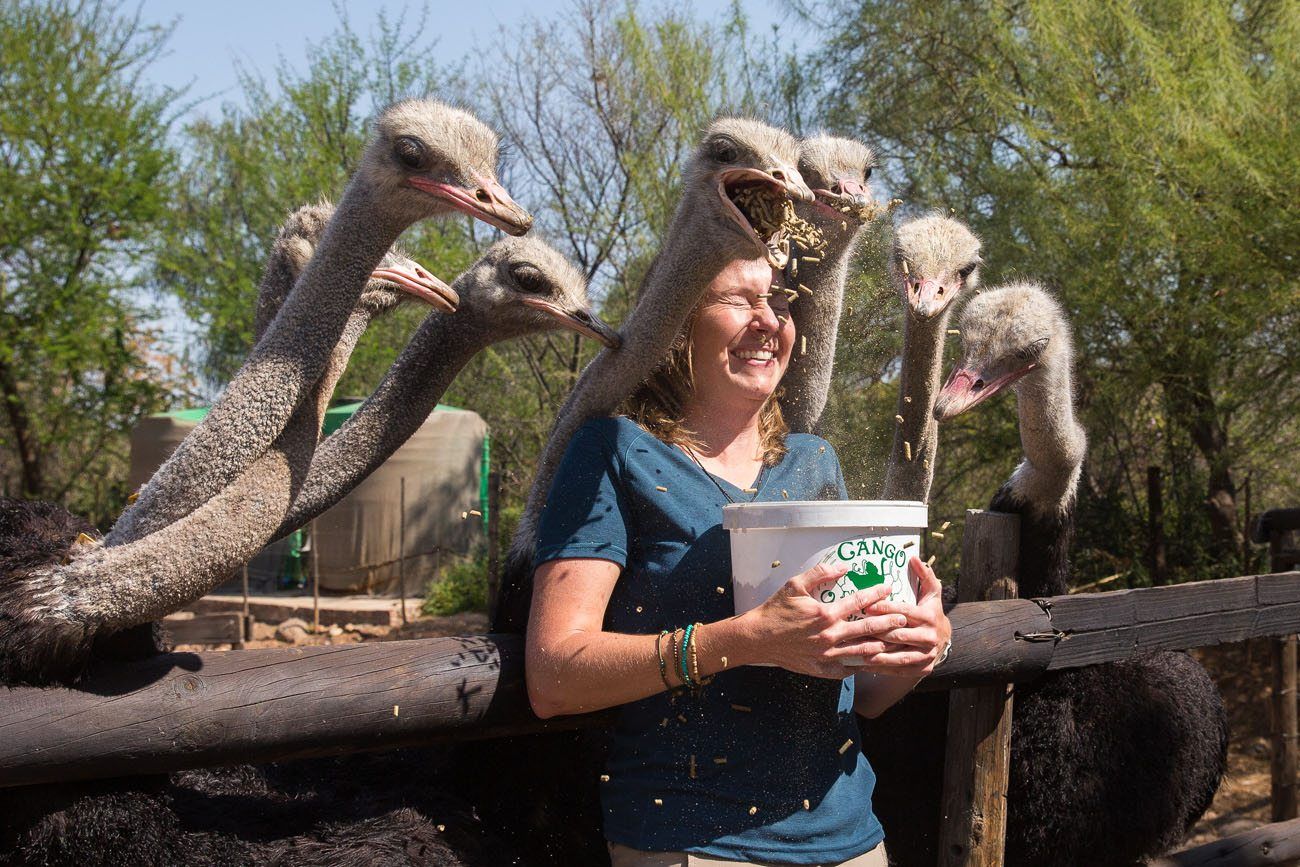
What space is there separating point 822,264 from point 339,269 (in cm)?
111

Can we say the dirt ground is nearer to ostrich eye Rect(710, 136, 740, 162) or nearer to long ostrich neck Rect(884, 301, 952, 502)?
long ostrich neck Rect(884, 301, 952, 502)

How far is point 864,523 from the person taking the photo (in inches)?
69.5

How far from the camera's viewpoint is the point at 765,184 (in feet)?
7.75

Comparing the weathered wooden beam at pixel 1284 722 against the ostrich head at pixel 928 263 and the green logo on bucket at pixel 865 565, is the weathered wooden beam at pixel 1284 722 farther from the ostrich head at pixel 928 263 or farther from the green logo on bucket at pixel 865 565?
the green logo on bucket at pixel 865 565

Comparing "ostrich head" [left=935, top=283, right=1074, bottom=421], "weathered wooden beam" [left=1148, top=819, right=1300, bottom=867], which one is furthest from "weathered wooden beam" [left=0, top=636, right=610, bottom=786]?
"weathered wooden beam" [left=1148, top=819, right=1300, bottom=867]

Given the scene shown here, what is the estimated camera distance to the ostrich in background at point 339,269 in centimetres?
199

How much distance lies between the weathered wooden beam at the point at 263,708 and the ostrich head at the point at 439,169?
74 centimetres

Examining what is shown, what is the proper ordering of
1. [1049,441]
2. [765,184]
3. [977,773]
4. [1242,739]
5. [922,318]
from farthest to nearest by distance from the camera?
[1242,739]
[1049,441]
[922,318]
[977,773]
[765,184]

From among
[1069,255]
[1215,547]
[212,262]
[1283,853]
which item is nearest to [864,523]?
[1283,853]

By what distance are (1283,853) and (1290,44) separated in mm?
4798

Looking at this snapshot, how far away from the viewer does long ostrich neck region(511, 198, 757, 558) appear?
239cm

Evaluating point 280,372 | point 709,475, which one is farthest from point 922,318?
point 280,372

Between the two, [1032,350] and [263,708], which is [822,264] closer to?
[1032,350]

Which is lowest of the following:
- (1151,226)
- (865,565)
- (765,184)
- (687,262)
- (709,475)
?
(865,565)
